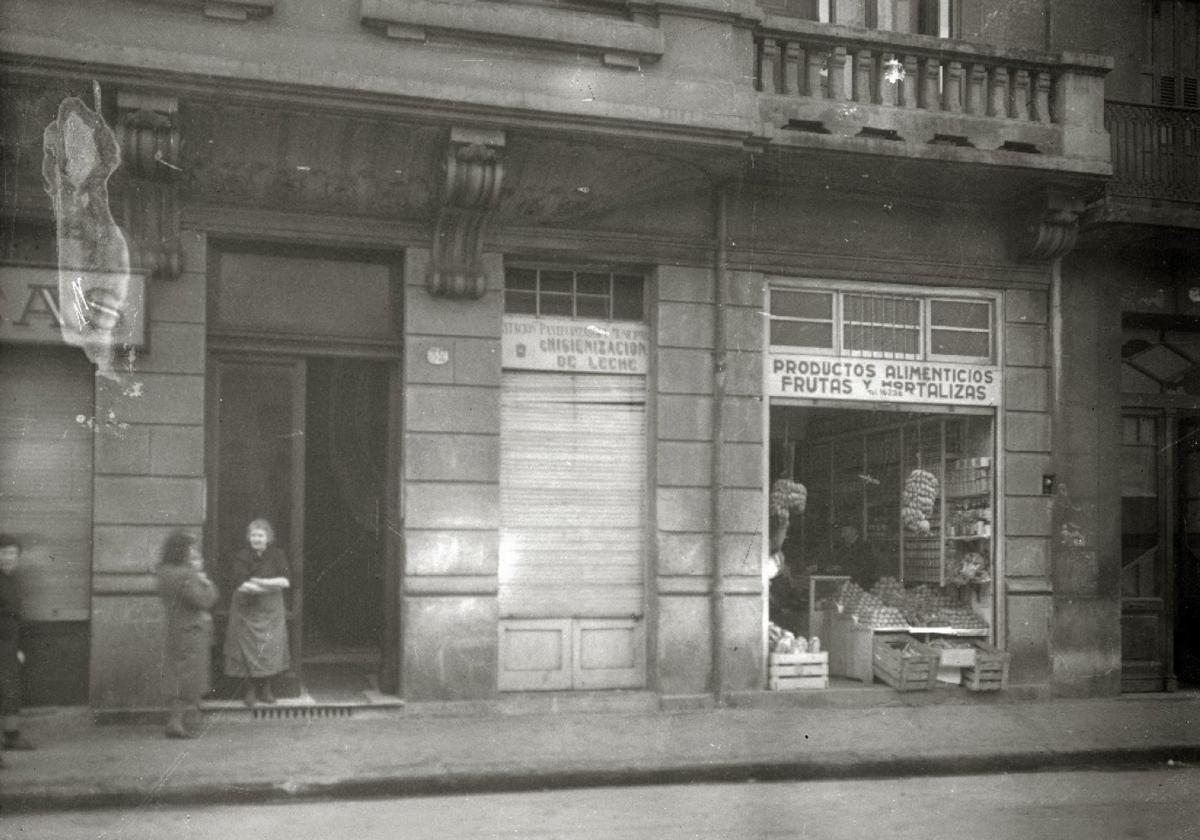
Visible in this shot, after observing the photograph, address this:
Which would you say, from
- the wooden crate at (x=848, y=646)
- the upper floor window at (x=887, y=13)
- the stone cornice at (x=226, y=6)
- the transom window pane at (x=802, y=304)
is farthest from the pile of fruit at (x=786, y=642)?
the stone cornice at (x=226, y=6)

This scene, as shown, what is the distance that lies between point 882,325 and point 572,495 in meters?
3.57

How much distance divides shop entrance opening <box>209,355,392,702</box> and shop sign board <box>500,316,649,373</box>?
1.21 metres

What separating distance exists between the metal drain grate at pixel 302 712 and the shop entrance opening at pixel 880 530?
4146mm

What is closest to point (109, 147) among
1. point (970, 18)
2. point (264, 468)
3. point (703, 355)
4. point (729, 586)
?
point (264, 468)

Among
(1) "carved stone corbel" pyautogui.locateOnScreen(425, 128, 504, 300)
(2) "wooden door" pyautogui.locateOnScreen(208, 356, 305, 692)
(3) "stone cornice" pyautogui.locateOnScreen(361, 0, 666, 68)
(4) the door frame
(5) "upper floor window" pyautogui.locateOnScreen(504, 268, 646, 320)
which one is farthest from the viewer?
(4) the door frame

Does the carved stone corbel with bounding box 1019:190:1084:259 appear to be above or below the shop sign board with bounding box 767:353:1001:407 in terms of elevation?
above

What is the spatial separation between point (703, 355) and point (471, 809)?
5.45 m

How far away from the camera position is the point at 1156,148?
45.9 feet

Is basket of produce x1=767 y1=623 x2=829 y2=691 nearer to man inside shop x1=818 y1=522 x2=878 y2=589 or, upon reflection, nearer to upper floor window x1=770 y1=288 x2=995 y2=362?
man inside shop x1=818 y1=522 x2=878 y2=589

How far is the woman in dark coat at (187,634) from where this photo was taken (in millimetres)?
10570

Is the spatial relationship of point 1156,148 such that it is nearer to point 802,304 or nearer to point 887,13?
point 887,13

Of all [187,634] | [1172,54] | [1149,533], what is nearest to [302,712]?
[187,634]

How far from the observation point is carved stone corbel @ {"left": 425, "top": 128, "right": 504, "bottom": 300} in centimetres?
1123

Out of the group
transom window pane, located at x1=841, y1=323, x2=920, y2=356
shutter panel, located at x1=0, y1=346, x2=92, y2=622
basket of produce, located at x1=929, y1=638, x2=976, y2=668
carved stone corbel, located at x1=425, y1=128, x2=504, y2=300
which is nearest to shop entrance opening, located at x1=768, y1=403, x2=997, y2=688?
basket of produce, located at x1=929, y1=638, x2=976, y2=668
